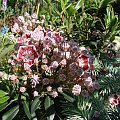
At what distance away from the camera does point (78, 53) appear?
233cm

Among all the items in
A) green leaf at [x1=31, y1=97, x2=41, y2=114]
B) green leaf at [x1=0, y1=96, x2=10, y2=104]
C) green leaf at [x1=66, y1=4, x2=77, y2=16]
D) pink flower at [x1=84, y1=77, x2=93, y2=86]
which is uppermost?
green leaf at [x1=66, y1=4, x2=77, y2=16]


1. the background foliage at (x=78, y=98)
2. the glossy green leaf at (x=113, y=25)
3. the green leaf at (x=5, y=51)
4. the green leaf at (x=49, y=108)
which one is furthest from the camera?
the glossy green leaf at (x=113, y=25)

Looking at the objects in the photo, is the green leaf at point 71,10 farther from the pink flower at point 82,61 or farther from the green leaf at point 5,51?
the pink flower at point 82,61

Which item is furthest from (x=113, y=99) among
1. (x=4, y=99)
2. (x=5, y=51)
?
(x=5, y=51)

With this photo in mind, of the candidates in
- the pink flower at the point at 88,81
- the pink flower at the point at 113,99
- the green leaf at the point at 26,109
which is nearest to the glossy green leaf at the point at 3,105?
the green leaf at the point at 26,109

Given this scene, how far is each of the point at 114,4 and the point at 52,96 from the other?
306 centimetres

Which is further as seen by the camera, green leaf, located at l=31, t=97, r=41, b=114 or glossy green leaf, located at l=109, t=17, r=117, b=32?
glossy green leaf, located at l=109, t=17, r=117, b=32

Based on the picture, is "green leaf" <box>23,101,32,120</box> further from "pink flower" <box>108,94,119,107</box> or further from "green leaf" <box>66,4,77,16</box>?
"green leaf" <box>66,4,77,16</box>

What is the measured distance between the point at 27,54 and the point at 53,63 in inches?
6.7

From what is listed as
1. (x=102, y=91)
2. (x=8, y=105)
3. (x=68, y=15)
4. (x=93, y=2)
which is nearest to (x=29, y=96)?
(x=8, y=105)

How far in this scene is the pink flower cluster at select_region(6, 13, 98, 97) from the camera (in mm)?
2305

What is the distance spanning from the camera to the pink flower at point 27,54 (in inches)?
91.6

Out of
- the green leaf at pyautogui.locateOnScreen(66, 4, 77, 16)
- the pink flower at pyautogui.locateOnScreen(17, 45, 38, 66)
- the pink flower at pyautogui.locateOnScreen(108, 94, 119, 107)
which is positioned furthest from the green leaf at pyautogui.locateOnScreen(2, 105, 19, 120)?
the green leaf at pyautogui.locateOnScreen(66, 4, 77, 16)

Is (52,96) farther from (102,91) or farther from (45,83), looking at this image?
(102,91)
